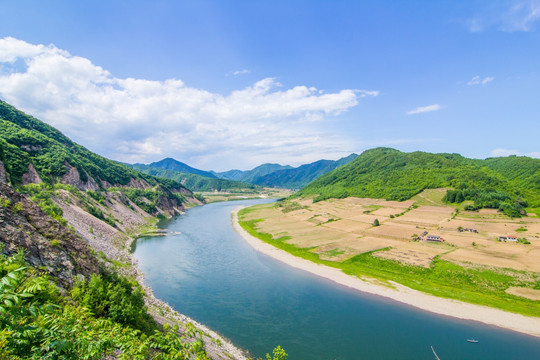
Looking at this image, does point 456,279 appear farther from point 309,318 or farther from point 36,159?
point 36,159

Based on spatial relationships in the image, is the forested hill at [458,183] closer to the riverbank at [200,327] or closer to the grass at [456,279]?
the grass at [456,279]

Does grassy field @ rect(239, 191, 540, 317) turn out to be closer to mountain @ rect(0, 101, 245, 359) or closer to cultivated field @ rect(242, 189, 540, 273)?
cultivated field @ rect(242, 189, 540, 273)

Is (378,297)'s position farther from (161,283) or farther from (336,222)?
(336,222)

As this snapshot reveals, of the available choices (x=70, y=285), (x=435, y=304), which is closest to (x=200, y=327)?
(x=70, y=285)

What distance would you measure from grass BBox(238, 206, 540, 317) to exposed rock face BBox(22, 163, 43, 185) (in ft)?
249

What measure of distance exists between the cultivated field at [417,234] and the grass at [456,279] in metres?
2.85

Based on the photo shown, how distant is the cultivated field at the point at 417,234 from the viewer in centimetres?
A: 5681

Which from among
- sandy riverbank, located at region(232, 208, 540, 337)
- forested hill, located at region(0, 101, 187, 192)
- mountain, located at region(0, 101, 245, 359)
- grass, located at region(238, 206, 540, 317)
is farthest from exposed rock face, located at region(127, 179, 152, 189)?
grass, located at region(238, 206, 540, 317)

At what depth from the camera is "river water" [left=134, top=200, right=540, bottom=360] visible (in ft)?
97.1

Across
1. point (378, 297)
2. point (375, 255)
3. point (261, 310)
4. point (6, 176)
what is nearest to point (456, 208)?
point (375, 255)

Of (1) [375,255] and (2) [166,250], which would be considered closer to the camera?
(1) [375,255]

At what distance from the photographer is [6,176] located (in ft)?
160

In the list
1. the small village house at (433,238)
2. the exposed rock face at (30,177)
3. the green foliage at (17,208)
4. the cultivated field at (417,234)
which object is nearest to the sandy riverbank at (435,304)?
the cultivated field at (417,234)

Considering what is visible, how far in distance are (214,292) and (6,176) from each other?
46.5 metres
